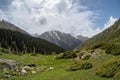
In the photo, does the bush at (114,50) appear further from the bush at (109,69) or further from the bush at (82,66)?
the bush at (109,69)

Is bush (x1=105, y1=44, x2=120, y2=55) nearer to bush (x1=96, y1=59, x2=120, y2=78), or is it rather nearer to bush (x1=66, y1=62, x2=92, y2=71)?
bush (x1=66, y1=62, x2=92, y2=71)

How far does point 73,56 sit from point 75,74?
25271 mm

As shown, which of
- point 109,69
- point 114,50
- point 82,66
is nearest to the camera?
point 109,69

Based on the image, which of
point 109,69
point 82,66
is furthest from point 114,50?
point 109,69

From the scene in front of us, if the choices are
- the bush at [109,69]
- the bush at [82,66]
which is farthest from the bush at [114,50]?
the bush at [109,69]

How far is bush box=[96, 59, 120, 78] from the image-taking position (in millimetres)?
33344

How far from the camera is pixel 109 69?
3422cm

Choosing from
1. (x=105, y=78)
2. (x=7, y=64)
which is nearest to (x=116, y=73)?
(x=105, y=78)

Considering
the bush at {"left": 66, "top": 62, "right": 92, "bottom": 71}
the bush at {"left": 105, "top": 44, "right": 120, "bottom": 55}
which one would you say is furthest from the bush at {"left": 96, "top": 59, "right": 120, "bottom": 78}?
the bush at {"left": 105, "top": 44, "right": 120, "bottom": 55}

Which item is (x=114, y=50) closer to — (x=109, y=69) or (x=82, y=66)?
(x=82, y=66)

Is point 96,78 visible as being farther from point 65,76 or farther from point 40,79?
point 40,79

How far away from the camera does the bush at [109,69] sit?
109 feet

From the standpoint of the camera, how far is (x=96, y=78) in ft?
111

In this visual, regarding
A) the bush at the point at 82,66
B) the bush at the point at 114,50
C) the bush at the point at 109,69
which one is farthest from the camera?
the bush at the point at 114,50
